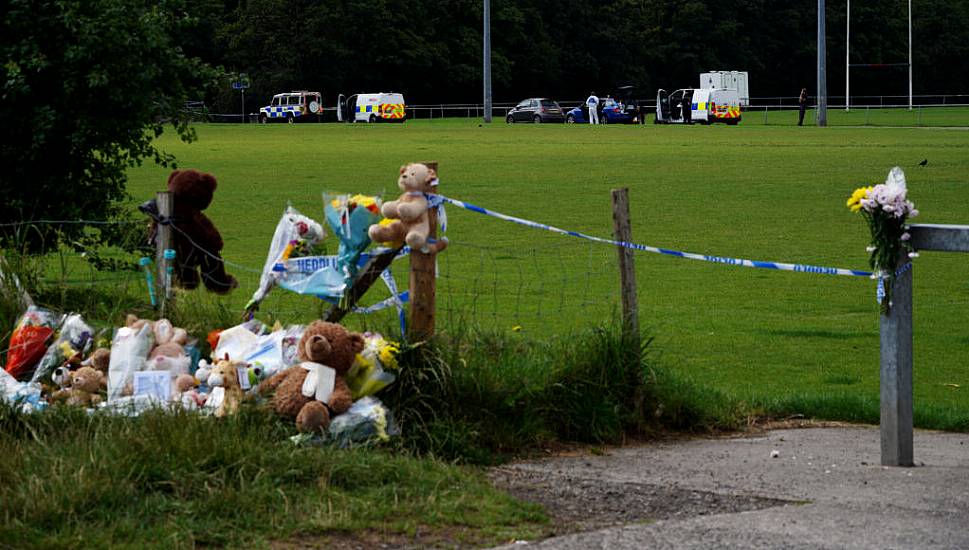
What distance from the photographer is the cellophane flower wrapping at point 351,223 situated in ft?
28.8

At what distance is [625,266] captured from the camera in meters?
8.95

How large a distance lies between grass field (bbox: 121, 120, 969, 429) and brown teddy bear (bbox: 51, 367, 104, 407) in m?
1.68

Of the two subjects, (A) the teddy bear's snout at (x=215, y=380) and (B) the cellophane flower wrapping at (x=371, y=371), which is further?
(A) the teddy bear's snout at (x=215, y=380)

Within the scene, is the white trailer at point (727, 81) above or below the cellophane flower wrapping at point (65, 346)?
above

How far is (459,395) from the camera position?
816 centimetres

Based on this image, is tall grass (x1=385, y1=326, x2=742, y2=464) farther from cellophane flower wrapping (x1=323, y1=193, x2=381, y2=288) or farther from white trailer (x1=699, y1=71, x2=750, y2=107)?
white trailer (x1=699, y1=71, x2=750, y2=107)

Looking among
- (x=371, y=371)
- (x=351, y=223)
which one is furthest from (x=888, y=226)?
(x=351, y=223)

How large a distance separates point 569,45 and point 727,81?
1650 cm

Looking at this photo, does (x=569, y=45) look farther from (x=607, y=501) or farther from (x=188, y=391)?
(x=607, y=501)

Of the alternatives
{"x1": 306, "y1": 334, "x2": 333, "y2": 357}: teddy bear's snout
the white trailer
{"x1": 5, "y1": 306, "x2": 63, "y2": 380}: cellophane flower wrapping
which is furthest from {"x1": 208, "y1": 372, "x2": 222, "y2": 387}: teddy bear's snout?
the white trailer

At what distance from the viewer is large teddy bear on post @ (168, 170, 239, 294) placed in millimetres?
10055

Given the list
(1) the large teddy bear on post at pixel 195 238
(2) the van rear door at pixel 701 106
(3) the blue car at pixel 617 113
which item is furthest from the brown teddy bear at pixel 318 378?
(3) the blue car at pixel 617 113

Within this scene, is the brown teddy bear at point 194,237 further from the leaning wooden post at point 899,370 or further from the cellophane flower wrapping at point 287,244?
the leaning wooden post at point 899,370

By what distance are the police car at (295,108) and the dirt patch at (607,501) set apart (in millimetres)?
81963
